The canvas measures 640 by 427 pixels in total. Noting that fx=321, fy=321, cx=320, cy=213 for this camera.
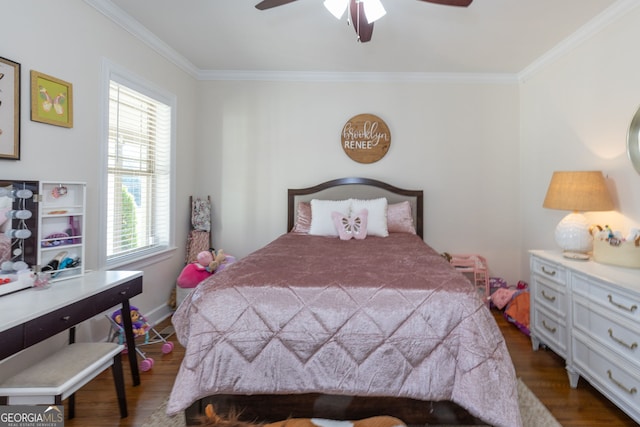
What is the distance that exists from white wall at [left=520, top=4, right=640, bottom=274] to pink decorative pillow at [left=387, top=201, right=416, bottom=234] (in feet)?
4.32

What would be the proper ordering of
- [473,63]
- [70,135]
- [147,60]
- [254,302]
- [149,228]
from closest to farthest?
[254,302] → [70,135] → [147,60] → [149,228] → [473,63]

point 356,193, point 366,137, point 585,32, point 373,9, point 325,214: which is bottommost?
point 325,214

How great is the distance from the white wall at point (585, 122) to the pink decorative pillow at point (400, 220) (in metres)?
1.32

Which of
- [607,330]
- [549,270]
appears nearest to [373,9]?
[549,270]

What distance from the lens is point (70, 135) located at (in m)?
2.12

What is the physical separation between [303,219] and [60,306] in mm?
2250

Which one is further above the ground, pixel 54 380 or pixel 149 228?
pixel 149 228

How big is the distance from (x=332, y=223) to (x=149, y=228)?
1.78 metres

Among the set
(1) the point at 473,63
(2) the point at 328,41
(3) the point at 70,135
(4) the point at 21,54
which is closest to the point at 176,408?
(3) the point at 70,135

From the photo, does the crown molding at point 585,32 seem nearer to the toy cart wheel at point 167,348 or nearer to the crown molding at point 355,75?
the crown molding at point 355,75

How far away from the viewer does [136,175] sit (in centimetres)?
291

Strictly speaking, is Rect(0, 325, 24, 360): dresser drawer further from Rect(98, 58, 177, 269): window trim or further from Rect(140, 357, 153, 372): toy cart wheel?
Rect(98, 58, 177, 269): window trim

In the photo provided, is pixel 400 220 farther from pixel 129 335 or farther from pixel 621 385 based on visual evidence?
pixel 129 335

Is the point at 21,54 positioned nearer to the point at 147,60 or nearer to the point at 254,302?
the point at 147,60
